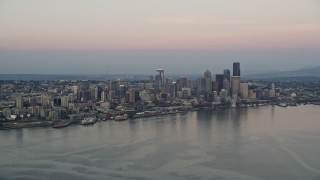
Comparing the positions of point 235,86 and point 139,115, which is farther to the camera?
point 235,86

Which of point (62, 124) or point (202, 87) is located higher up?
point (202, 87)

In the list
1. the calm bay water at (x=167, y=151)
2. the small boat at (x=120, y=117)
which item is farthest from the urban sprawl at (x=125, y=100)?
the calm bay water at (x=167, y=151)

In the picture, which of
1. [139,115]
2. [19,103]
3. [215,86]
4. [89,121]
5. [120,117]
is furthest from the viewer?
[215,86]

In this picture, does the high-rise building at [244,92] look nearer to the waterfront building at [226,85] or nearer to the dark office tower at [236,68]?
the waterfront building at [226,85]

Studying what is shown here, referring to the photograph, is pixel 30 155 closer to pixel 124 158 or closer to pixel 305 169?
pixel 124 158

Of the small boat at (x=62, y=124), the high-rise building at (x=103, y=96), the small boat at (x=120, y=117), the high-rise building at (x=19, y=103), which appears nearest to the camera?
the small boat at (x=62, y=124)

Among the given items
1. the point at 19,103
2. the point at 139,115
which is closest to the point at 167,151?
the point at 139,115

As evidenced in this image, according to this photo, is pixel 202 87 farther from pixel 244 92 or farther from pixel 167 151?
pixel 167 151

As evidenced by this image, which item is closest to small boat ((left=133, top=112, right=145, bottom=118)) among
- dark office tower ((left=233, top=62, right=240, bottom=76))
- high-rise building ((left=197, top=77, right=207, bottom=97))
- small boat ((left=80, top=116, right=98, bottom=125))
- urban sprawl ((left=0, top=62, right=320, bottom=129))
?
urban sprawl ((left=0, top=62, right=320, bottom=129))
